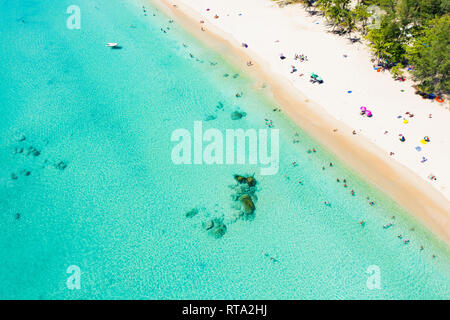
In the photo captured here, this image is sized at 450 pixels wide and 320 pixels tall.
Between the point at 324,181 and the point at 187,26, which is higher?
the point at 187,26

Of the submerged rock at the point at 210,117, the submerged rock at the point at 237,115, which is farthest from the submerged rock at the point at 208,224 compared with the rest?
the submerged rock at the point at 237,115

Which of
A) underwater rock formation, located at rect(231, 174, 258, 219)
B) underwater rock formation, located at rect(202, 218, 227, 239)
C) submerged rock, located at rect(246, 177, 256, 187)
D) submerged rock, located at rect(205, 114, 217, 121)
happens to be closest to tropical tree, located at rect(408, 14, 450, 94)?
submerged rock, located at rect(246, 177, 256, 187)

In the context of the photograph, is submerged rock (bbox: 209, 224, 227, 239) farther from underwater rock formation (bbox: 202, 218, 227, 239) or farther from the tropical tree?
the tropical tree

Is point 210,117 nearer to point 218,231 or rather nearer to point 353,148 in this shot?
point 218,231

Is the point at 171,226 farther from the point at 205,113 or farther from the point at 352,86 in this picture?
the point at 352,86

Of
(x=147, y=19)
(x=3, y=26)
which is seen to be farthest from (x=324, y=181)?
(x=3, y=26)

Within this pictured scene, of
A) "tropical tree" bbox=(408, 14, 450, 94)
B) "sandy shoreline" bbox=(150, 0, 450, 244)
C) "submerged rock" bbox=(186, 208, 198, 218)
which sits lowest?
"submerged rock" bbox=(186, 208, 198, 218)
